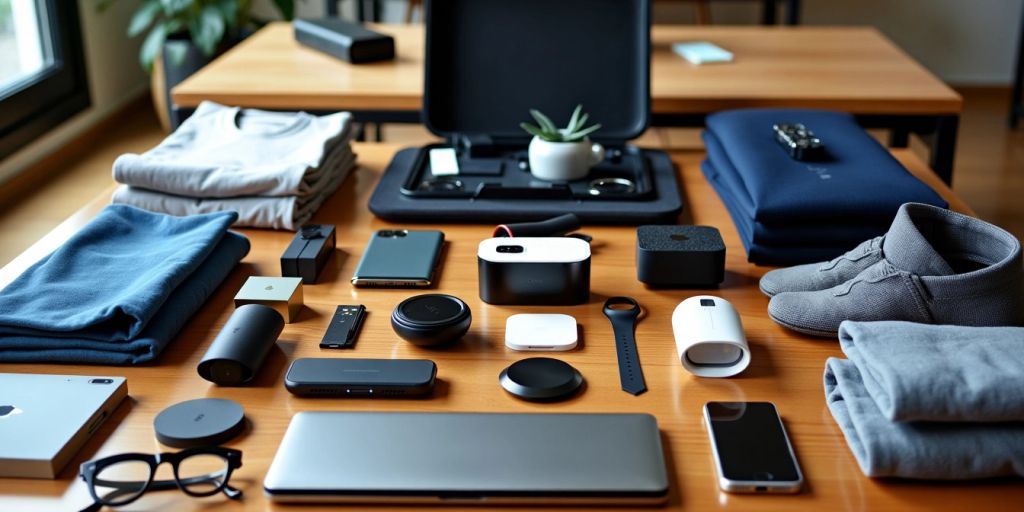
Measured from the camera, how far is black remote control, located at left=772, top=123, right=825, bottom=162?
1.35m

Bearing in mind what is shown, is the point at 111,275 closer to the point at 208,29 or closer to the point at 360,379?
the point at 360,379

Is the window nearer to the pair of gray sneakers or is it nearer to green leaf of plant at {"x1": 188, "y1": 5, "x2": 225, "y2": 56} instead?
green leaf of plant at {"x1": 188, "y1": 5, "x2": 225, "y2": 56}

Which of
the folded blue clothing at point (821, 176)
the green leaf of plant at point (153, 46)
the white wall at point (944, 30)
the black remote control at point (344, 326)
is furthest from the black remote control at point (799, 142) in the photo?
the white wall at point (944, 30)

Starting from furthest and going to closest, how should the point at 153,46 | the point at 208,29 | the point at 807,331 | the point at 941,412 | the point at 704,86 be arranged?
the point at 153,46, the point at 208,29, the point at 704,86, the point at 807,331, the point at 941,412

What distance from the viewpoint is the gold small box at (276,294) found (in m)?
1.09

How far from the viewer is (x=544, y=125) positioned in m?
1.49

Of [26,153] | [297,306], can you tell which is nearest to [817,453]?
[297,306]

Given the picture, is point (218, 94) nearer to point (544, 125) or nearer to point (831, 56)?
point (544, 125)

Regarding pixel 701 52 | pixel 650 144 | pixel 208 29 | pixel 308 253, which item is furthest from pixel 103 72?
pixel 308 253

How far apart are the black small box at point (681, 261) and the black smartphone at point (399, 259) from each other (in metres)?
0.26

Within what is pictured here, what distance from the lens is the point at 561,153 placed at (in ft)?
4.74

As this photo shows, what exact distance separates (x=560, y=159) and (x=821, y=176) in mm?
370

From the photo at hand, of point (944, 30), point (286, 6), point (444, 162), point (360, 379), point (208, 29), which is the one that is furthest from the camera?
point (944, 30)

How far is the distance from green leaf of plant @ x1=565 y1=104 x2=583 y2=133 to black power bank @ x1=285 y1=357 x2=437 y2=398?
1.99 ft
